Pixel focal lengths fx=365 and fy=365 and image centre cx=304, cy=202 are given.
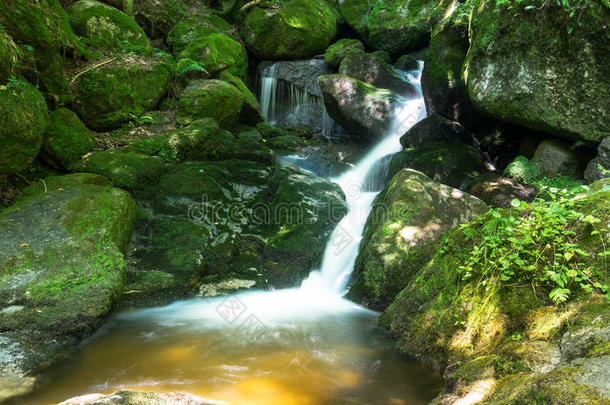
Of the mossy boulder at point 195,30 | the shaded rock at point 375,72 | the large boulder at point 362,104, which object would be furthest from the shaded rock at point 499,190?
the mossy boulder at point 195,30

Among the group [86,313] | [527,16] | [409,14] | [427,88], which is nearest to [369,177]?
[427,88]

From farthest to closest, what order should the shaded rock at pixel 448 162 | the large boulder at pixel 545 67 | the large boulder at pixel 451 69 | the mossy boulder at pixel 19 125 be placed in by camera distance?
the large boulder at pixel 451 69 < the shaded rock at pixel 448 162 < the large boulder at pixel 545 67 < the mossy boulder at pixel 19 125

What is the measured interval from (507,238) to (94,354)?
4.16 metres

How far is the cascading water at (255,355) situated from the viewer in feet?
10.6

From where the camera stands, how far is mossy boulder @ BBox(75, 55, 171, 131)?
7766 mm

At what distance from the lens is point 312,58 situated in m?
14.0

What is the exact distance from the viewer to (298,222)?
6.74m

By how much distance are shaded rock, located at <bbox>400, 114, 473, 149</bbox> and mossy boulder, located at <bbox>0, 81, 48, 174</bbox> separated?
24.5ft

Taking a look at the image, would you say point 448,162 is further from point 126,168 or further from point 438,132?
point 126,168

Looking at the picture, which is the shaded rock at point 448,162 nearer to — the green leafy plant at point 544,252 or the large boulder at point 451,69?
the large boulder at point 451,69

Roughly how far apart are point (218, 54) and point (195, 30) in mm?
2255

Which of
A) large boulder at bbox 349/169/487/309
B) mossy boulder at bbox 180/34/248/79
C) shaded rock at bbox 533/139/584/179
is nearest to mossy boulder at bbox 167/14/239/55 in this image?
mossy boulder at bbox 180/34/248/79

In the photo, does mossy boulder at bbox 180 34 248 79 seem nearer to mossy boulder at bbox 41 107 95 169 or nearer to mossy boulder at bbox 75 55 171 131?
mossy boulder at bbox 75 55 171 131

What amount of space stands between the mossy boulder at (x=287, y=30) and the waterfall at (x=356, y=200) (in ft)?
13.4
